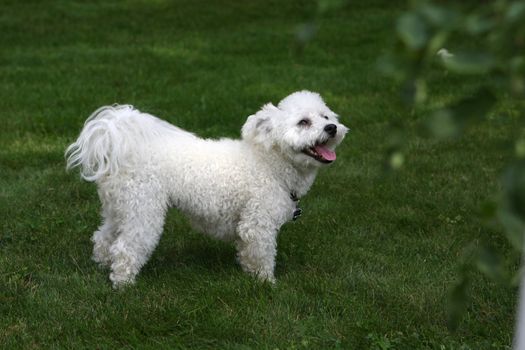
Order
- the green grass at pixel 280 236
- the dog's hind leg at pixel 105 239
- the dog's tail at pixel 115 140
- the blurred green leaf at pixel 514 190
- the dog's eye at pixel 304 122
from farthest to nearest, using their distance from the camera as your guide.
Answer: the dog's hind leg at pixel 105 239, the dog's eye at pixel 304 122, the dog's tail at pixel 115 140, the green grass at pixel 280 236, the blurred green leaf at pixel 514 190

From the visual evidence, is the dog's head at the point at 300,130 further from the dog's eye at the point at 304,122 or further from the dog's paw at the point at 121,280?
the dog's paw at the point at 121,280

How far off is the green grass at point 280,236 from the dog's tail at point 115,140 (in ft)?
2.34

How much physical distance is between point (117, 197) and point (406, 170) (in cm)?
330

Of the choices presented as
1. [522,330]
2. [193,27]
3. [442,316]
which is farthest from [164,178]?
[193,27]

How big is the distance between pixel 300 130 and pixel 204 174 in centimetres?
62

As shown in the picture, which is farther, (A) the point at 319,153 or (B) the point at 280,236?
(B) the point at 280,236

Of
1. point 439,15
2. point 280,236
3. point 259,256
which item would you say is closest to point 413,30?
point 439,15

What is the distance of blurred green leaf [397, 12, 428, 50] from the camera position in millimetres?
898

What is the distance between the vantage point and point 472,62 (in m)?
0.93

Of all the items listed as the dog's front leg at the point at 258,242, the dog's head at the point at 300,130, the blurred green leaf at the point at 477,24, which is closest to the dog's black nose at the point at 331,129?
the dog's head at the point at 300,130

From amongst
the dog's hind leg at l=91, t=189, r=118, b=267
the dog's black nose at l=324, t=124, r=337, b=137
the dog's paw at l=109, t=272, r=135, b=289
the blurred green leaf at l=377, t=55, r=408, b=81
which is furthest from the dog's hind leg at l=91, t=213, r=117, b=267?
the blurred green leaf at l=377, t=55, r=408, b=81

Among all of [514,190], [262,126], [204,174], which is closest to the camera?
[514,190]

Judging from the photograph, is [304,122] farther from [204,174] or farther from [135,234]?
[135,234]

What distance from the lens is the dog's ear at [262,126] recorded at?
446cm
